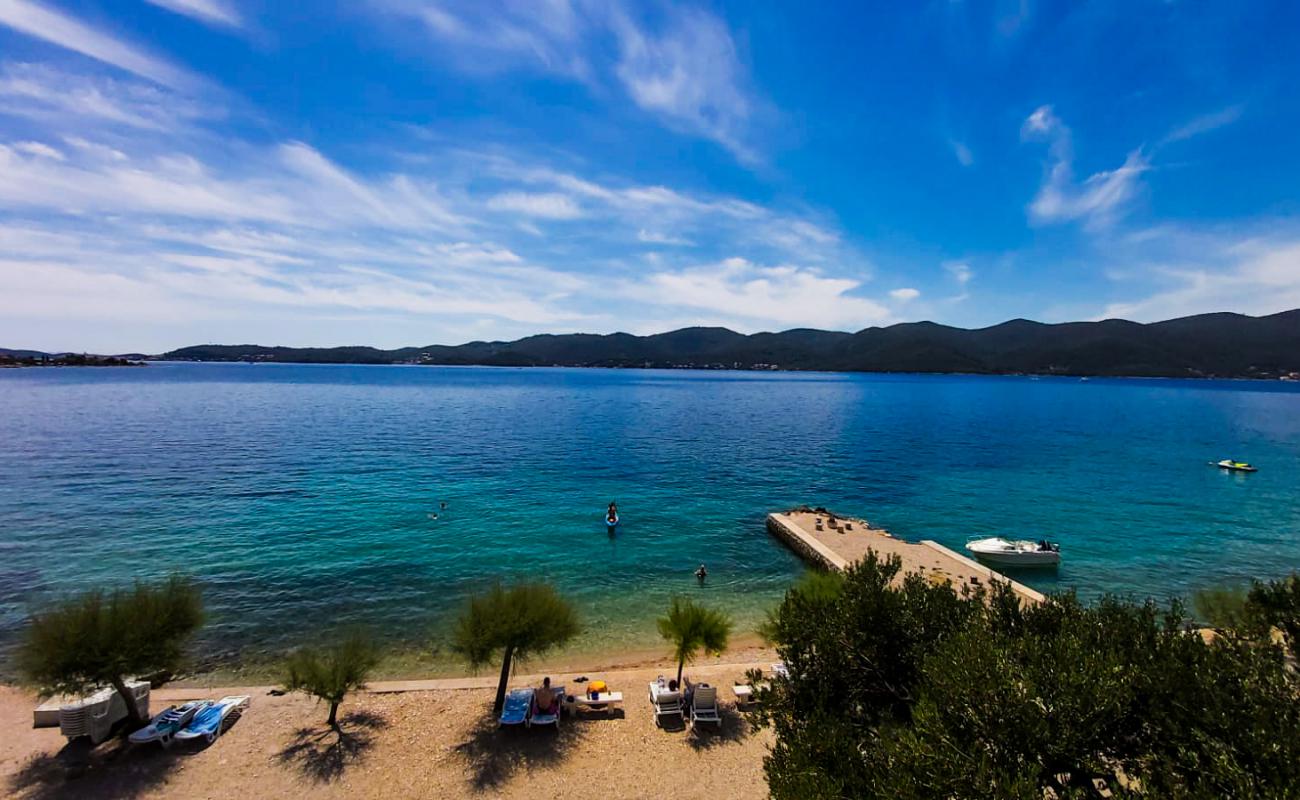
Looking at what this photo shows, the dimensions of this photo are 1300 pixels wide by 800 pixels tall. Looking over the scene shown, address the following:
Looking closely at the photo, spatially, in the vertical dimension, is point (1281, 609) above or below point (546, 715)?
above

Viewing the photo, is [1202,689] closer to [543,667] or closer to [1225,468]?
[543,667]

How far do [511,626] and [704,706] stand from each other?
644 cm

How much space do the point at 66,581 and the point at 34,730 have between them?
1669 centimetres

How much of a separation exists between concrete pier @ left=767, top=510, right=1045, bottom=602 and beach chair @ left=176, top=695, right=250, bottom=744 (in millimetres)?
24818

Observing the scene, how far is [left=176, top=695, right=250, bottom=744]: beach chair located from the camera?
15312 millimetres

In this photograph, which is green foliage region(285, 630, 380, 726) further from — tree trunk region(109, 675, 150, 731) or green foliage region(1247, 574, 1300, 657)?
green foliage region(1247, 574, 1300, 657)

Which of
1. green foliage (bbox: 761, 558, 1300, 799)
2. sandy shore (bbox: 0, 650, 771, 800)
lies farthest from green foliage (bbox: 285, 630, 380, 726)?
green foliage (bbox: 761, 558, 1300, 799)

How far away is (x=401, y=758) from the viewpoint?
49.0 ft

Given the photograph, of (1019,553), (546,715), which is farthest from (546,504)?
(1019,553)

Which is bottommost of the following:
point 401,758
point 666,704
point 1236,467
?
point 401,758

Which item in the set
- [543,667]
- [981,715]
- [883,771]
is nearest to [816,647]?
[883,771]

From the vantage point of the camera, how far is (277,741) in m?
15.7

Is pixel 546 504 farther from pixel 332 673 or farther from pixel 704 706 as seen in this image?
→ pixel 704 706

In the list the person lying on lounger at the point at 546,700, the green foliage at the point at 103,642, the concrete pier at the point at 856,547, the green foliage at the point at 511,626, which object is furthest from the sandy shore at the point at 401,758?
the concrete pier at the point at 856,547
